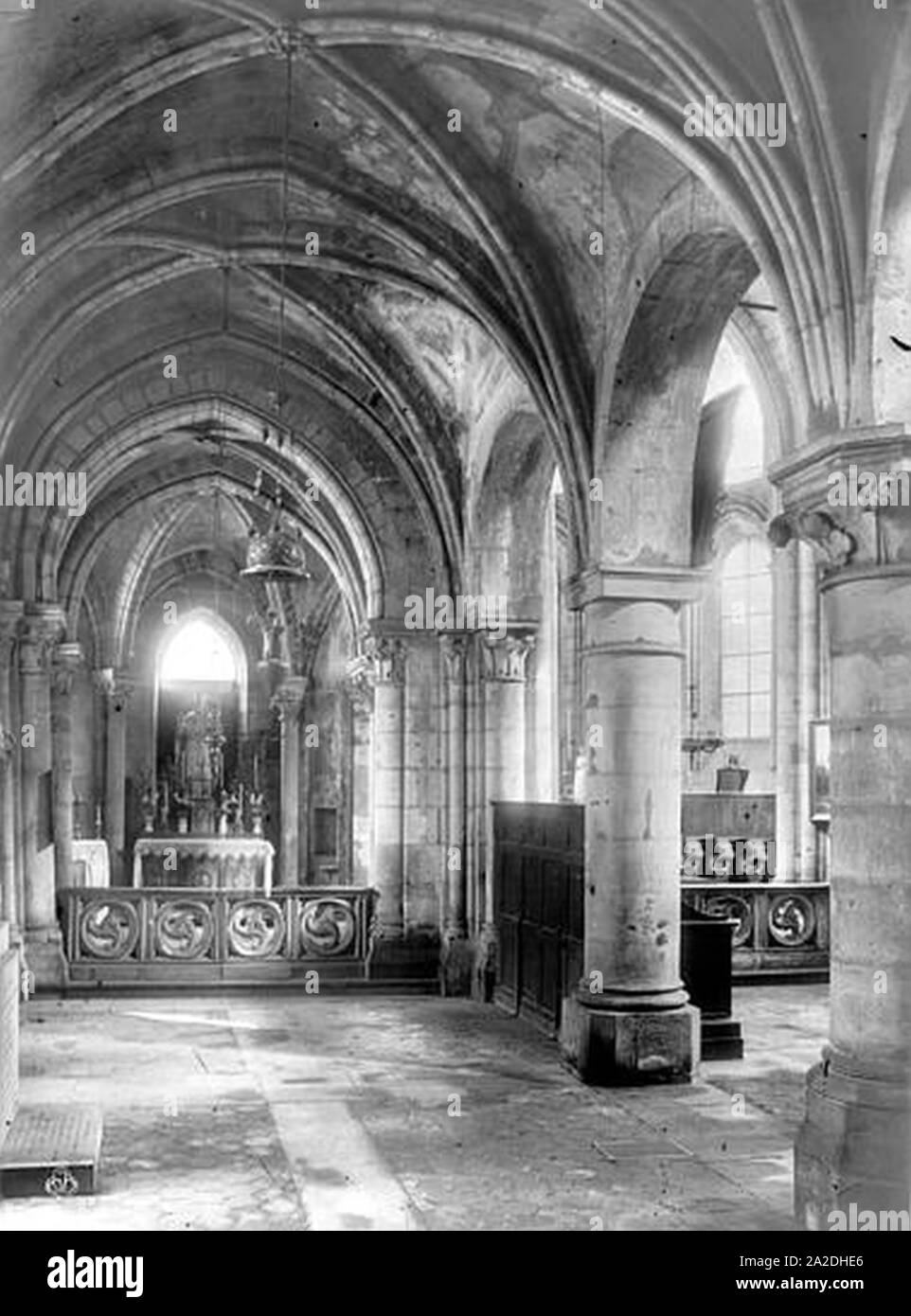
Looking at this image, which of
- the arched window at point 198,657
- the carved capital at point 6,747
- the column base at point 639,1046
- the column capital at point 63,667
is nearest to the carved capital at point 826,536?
the column base at point 639,1046

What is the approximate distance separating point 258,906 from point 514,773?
3195mm

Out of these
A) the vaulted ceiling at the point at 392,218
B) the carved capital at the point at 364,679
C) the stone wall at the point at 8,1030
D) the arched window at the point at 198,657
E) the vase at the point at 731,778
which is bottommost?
the stone wall at the point at 8,1030

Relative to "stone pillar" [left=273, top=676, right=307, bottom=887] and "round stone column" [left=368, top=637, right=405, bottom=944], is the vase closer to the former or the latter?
"round stone column" [left=368, top=637, right=405, bottom=944]

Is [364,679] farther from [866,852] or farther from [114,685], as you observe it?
[866,852]

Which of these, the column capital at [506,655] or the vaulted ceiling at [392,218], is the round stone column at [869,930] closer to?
the vaulted ceiling at [392,218]

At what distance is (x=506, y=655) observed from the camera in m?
16.1

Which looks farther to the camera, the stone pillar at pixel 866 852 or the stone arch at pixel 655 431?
the stone arch at pixel 655 431

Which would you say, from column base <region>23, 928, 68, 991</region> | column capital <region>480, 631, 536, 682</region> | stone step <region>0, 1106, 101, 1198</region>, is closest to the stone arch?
column capital <region>480, 631, 536, 682</region>

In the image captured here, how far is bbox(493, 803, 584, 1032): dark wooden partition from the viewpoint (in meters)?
12.7

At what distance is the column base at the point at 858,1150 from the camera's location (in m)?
6.84

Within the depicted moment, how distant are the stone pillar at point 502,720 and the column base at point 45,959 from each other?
14.5ft

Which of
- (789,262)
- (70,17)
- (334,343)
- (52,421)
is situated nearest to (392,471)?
(334,343)

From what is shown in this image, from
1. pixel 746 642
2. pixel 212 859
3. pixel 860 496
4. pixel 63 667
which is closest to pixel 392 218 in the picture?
pixel 860 496

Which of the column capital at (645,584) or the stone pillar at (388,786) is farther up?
the column capital at (645,584)
